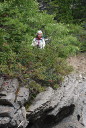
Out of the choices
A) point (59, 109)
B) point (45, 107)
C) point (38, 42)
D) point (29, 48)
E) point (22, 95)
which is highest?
point (29, 48)

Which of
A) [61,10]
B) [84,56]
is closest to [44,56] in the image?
[84,56]

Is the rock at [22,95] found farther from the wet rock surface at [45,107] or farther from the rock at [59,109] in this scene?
the rock at [59,109]

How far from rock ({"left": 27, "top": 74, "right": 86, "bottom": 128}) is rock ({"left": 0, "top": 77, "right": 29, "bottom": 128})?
1.48 feet

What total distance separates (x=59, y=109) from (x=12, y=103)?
2.02 metres

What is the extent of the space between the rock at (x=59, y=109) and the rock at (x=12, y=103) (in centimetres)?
45

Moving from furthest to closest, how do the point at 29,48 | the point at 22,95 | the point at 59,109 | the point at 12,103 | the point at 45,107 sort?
the point at 29,48
the point at 59,109
the point at 45,107
the point at 22,95
the point at 12,103

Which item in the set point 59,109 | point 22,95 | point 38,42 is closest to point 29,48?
point 38,42

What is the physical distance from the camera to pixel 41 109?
893cm

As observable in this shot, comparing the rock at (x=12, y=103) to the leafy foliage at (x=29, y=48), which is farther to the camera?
the leafy foliage at (x=29, y=48)

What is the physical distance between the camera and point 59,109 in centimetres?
948

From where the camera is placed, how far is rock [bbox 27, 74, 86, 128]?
29.7 ft

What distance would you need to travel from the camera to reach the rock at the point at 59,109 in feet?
29.7

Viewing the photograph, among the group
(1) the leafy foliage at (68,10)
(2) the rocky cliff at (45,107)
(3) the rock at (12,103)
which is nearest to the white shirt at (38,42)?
(2) the rocky cliff at (45,107)

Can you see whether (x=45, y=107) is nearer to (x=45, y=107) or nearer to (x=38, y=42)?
(x=45, y=107)
